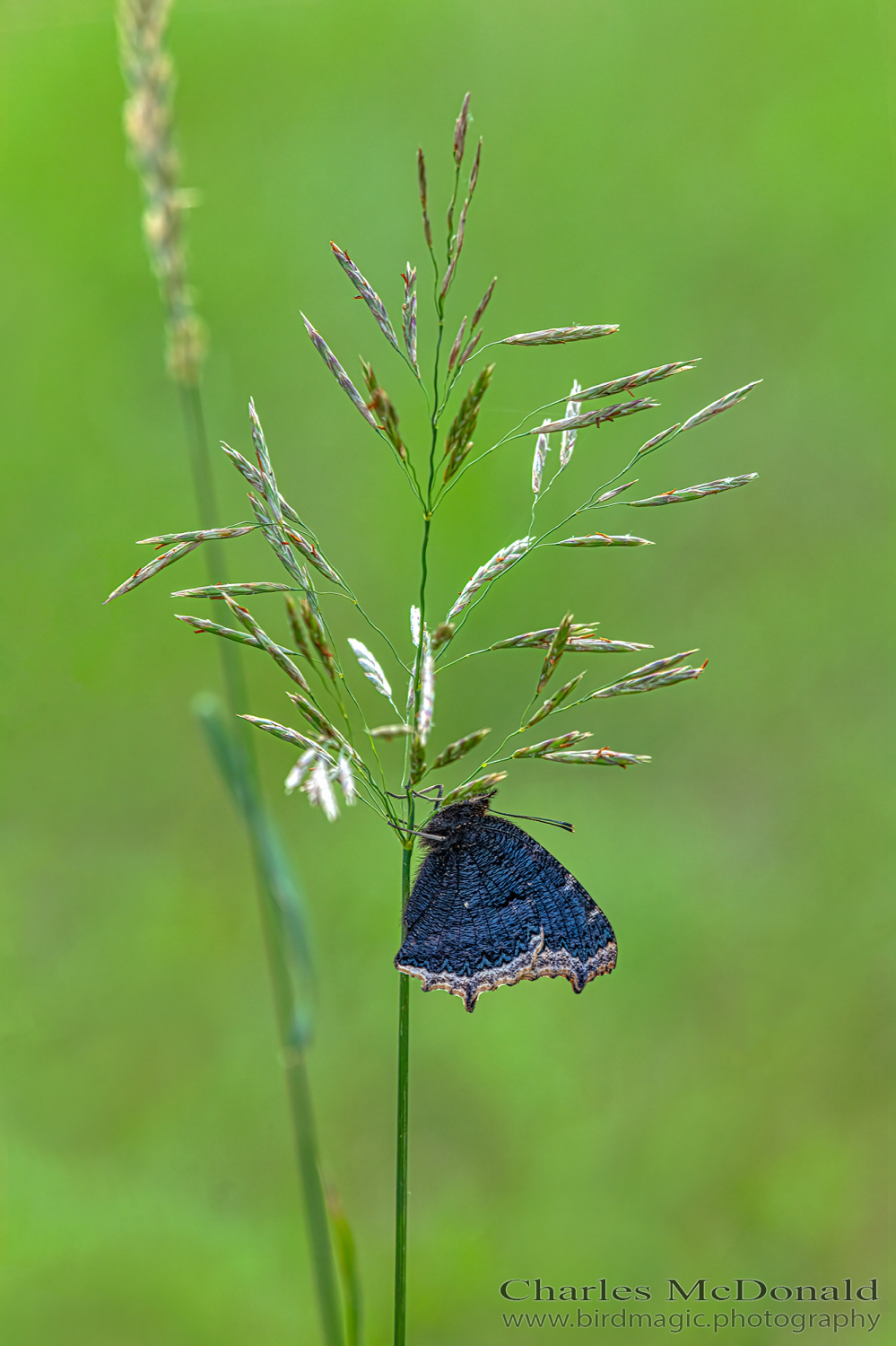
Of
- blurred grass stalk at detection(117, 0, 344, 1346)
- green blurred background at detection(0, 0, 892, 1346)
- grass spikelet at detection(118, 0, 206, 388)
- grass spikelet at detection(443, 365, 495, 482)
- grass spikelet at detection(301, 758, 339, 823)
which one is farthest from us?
green blurred background at detection(0, 0, 892, 1346)

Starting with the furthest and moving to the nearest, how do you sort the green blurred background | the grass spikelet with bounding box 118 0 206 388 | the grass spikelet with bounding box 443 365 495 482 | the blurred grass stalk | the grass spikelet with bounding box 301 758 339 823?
the green blurred background
the grass spikelet with bounding box 118 0 206 388
the blurred grass stalk
the grass spikelet with bounding box 443 365 495 482
the grass spikelet with bounding box 301 758 339 823

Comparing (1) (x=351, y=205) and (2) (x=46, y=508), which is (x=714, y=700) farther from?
(2) (x=46, y=508)

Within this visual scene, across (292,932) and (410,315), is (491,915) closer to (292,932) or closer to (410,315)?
(292,932)

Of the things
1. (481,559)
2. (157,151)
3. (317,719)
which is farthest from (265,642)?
(481,559)

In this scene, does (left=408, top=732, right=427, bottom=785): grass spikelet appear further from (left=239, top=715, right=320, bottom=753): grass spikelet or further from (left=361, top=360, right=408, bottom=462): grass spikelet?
(left=361, top=360, right=408, bottom=462): grass spikelet

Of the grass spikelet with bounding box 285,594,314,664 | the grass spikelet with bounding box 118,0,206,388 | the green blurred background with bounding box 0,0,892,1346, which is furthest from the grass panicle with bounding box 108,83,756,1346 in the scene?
the green blurred background with bounding box 0,0,892,1346

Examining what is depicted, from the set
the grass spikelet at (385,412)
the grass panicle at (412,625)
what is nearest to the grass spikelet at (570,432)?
the grass panicle at (412,625)

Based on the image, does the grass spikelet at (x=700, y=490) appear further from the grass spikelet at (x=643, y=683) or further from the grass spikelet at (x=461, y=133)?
the grass spikelet at (x=461, y=133)
